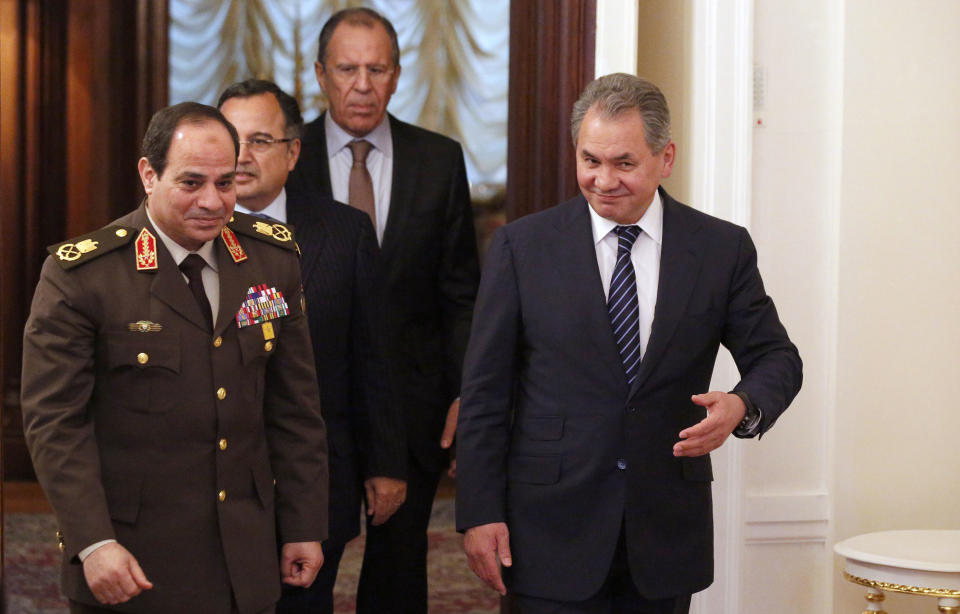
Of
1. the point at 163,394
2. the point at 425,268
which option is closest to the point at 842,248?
the point at 425,268

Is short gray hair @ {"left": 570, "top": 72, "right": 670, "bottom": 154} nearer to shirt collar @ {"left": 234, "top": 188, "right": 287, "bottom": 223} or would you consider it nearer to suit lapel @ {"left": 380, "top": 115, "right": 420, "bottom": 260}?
shirt collar @ {"left": 234, "top": 188, "right": 287, "bottom": 223}

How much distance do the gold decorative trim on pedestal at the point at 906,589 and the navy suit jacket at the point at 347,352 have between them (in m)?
1.37

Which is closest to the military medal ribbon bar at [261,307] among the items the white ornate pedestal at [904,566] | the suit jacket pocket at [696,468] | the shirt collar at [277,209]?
the shirt collar at [277,209]

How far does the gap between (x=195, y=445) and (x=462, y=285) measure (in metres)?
1.51

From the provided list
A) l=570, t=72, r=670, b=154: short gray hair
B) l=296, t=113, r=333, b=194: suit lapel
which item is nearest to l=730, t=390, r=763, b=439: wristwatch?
l=570, t=72, r=670, b=154: short gray hair

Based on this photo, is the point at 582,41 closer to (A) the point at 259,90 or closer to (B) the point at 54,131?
(A) the point at 259,90

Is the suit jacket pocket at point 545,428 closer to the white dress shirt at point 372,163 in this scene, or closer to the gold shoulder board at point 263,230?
the gold shoulder board at point 263,230

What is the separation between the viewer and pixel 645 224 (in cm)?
277

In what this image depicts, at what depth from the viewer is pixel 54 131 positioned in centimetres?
749

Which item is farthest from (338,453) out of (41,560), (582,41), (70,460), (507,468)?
(41,560)

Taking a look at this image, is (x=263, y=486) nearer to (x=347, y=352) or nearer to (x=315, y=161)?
(x=347, y=352)

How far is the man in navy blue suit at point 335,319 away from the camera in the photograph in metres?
3.16

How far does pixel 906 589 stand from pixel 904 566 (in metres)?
0.07

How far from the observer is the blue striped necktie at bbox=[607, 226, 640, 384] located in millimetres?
2688
